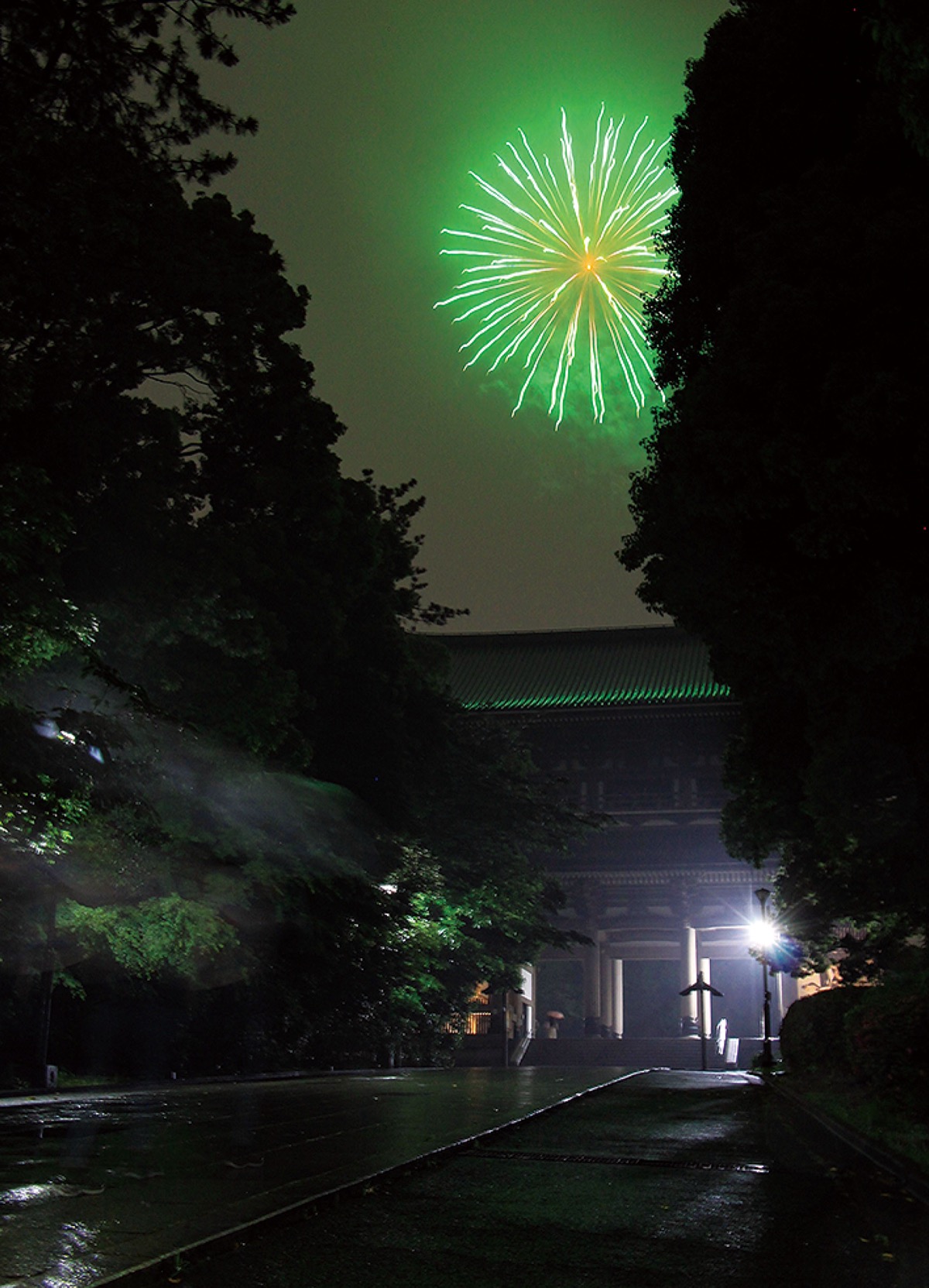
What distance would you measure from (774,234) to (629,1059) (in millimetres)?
33276

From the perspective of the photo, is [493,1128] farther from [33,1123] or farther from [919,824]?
[919,824]

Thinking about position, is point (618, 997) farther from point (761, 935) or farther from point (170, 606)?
point (170, 606)

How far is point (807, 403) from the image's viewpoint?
11.0 meters

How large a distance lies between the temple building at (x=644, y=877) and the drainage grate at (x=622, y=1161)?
2927cm

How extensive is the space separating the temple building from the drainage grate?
96.0ft

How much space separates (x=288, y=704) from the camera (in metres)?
18.5

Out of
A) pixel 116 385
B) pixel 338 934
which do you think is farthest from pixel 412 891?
pixel 116 385

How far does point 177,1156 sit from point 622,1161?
11.2ft

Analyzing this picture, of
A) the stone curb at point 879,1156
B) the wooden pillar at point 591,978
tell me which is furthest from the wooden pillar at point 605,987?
the stone curb at point 879,1156

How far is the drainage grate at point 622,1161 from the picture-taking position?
30.7ft

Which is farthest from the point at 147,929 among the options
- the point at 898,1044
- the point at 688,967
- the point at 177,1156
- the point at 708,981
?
the point at 708,981

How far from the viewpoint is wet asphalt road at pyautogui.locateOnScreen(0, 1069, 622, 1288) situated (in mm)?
5629

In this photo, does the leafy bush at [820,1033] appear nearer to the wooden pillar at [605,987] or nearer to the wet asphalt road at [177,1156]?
the wet asphalt road at [177,1156]

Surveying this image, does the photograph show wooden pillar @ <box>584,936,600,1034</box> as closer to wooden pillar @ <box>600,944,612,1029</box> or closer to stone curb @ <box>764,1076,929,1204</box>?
wooden pillar @ <box>600,944,612,1029</box>
